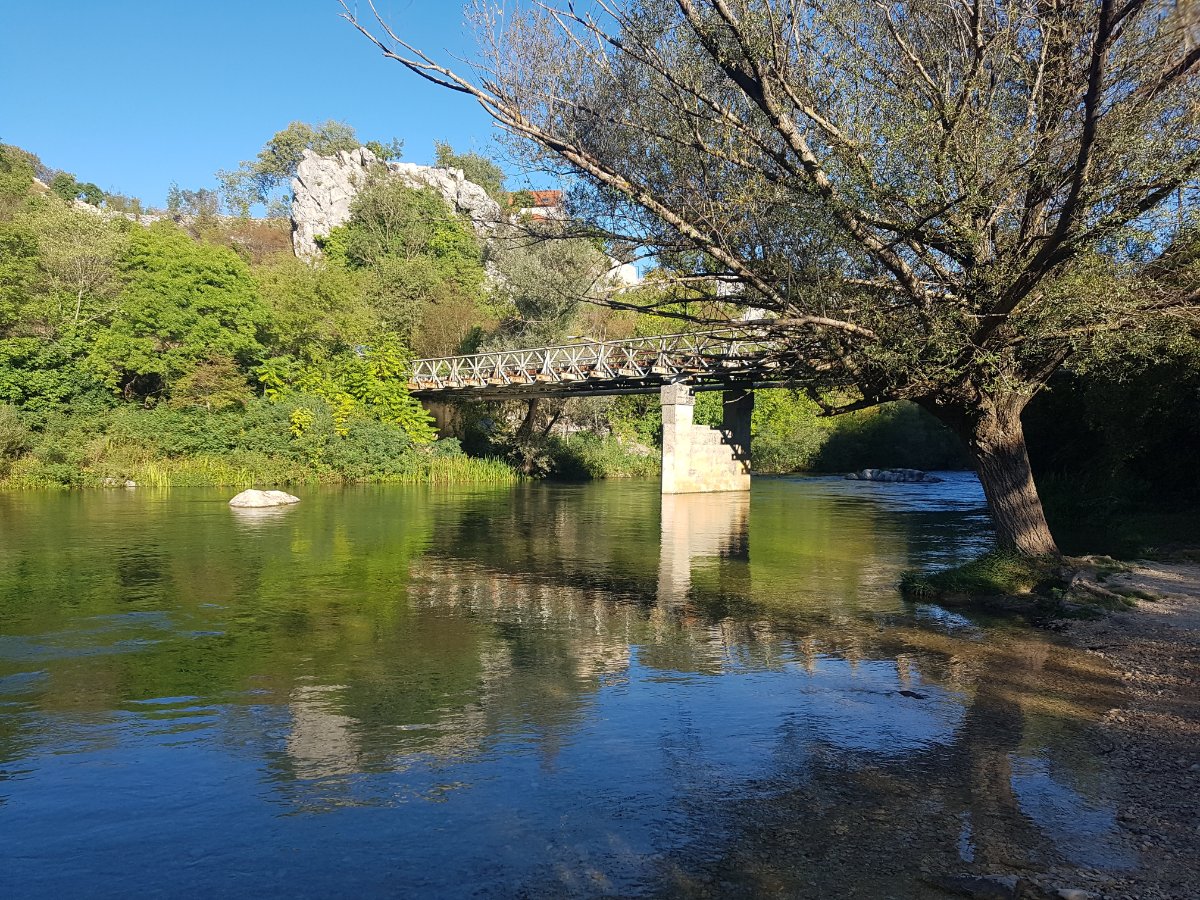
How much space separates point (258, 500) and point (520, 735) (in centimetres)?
2199

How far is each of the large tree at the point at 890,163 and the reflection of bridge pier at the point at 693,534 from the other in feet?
14.2

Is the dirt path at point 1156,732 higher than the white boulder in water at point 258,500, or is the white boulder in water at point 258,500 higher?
the white boulder in water at point 258,500

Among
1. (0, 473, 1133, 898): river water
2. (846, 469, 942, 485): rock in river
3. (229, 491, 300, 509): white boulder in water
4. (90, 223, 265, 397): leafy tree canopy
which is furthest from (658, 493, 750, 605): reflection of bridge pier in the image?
(90, 223, 265, 397): leafy tree canopy

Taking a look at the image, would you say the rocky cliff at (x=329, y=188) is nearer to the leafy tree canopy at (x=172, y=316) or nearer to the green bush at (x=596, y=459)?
the green bush at (x=596, y=459)

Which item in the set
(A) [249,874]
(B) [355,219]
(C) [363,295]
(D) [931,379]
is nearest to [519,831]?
(A) [249,874]

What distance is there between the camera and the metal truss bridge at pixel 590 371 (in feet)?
110

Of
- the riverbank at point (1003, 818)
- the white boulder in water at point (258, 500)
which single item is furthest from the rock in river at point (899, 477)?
the riverbank at point (1003, 818)

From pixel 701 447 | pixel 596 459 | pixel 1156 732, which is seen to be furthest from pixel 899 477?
pixel 1156 732

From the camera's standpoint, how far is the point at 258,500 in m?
26.5

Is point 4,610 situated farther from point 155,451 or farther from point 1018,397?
point 155,451

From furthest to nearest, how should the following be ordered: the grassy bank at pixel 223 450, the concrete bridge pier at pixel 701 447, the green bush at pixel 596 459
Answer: the green bush at pixel 596 459 < the concrete bridge pier at pixel 701 447 < the grassy bank at pixel 223 450

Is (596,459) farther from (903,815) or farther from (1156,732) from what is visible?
(903,815)

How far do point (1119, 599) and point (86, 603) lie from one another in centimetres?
1371

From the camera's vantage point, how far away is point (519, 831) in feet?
16.8
